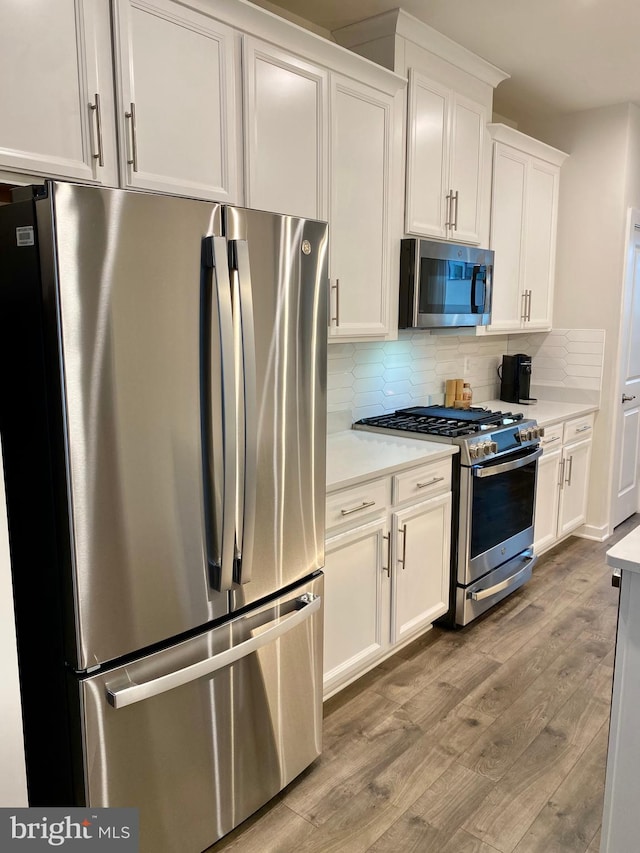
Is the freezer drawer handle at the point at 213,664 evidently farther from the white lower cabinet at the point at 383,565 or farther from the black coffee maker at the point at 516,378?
the black coffee maker at the point at 516,378

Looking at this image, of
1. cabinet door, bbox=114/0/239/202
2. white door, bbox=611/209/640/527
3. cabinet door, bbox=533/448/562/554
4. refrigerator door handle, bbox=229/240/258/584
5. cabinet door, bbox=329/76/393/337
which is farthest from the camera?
white door, bbox=611/209/640/527

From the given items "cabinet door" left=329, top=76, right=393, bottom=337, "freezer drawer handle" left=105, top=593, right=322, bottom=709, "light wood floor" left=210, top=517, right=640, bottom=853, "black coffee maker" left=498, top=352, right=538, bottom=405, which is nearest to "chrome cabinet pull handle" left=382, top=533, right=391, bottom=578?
"light wood floor" left=210, top=517, right=640, bottom=853

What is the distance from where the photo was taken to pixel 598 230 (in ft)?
13.8

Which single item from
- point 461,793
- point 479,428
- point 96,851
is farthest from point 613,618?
point 96,851

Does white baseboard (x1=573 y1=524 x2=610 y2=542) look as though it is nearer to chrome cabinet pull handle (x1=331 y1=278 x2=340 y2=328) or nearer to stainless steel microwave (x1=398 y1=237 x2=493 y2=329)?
stainless steel microwave (x1=398 y1=237 x2=493 y2=329)

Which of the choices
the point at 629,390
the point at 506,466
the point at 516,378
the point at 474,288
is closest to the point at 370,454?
the point at 506,466

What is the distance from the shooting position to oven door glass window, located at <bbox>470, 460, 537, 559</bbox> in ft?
9.93

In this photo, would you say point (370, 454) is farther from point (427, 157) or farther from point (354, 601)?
point (427, 157)

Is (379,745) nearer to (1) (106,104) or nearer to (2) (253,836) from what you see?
(2) (253,836)

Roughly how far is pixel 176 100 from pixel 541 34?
2021 millimetres

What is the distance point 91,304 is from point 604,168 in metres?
3.83

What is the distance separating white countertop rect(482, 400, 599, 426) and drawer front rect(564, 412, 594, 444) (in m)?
0.04

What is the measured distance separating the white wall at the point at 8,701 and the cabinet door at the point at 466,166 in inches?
105

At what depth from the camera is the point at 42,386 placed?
1.41 metres
